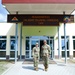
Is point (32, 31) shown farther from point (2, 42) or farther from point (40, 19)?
point (40, 19)

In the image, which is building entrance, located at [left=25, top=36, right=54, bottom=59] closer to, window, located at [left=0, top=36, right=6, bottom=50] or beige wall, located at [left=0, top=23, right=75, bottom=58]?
beige wall, located at [left=0, top=23, right=75, bottom=58]

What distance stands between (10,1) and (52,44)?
11138 millimetres

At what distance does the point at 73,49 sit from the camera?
24.5 m

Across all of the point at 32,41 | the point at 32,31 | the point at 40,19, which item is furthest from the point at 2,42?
the point at 40,19

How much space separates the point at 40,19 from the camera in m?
16.8

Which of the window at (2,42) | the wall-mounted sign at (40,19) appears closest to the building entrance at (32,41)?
the window at (2,42)

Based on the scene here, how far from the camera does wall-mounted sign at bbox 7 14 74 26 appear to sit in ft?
54.9

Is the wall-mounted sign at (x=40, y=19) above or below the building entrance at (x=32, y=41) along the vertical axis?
above

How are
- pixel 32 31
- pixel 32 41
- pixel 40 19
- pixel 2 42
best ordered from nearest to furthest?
pixel 40 19 < pixel 32 31 < pixel 32 41 < pixel 2 42

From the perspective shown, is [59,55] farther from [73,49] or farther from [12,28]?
[12,28]

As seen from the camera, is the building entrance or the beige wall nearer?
the beige wall

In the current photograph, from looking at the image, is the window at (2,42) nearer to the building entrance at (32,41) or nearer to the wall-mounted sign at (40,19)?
the building entrance at (32,41)

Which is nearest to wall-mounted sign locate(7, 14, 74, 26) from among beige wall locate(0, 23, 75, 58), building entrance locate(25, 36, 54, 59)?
beige wall locate(0, 23, 75, 58)

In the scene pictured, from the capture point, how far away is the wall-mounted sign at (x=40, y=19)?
1672 cm
